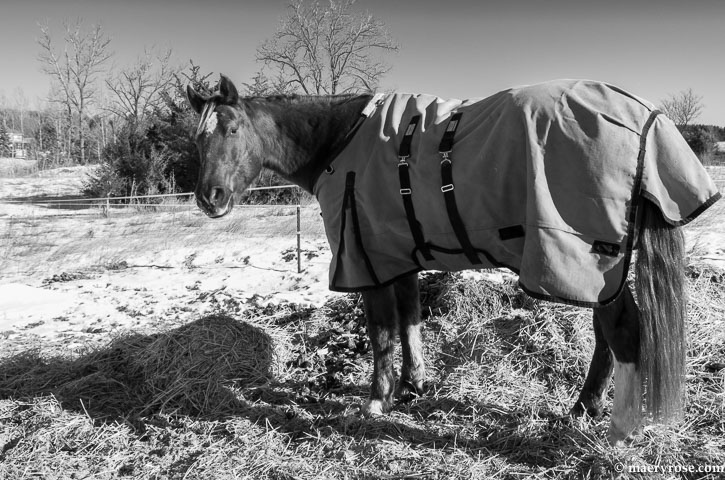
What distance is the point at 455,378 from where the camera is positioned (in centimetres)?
342

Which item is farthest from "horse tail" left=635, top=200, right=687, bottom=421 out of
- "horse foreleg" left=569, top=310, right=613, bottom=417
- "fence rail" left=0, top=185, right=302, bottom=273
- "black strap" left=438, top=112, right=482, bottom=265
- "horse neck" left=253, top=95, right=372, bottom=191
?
"fence rail" left=0, top=185, right=302, bottom=273

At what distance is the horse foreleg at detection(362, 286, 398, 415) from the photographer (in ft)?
10.0

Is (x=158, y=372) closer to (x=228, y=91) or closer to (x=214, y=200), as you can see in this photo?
(x=214, y=200)

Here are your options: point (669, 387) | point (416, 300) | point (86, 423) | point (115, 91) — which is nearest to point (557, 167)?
point (669, 387)

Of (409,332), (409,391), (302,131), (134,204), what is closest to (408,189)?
(302,131)

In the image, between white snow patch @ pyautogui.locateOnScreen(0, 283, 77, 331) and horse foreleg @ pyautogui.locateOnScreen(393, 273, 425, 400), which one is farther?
white snow patch @ pyautogui.locateOnScreen(0, 283, 77, 331)

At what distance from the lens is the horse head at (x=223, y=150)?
2.97m

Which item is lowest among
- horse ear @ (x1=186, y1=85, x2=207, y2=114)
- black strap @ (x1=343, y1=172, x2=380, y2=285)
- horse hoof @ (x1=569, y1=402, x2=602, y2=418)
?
horse hoof @ (x1=569, y1=402, x2=602, y2=418)

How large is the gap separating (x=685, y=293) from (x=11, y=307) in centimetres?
689

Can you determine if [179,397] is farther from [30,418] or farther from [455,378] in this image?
[455,378]

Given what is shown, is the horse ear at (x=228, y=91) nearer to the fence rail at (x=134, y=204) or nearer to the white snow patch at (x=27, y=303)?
the fence rail at (x=134, y=204)

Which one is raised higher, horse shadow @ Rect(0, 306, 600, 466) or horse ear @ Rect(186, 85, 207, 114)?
horse ear @ Rect(186, 85, 207, 114)

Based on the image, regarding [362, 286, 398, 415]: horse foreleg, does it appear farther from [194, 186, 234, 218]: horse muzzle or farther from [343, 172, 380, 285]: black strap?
[194, 186, 234, 218]: horse muzzle

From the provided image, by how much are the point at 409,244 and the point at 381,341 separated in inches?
29.4
